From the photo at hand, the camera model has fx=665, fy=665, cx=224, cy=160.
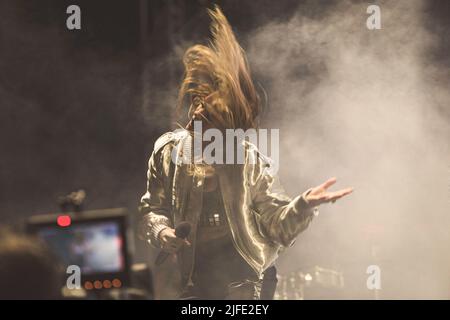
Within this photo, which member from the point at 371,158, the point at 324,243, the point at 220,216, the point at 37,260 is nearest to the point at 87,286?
the point at 37,260

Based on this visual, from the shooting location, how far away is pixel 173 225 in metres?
3.84

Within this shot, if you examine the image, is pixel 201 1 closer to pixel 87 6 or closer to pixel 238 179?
pixel 87 6

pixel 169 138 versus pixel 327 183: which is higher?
pixel 169 138

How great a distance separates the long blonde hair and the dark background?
60 millimetres

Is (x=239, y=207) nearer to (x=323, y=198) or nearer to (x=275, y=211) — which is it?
(x=275, y=211)

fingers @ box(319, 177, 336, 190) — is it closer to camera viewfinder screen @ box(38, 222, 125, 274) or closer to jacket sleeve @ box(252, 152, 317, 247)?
jacket sleeve @ box(252, 152, 317, 247)

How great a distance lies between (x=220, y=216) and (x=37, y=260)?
2880mm

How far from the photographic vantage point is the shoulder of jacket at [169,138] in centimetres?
391

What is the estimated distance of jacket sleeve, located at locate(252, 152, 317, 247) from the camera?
378cm

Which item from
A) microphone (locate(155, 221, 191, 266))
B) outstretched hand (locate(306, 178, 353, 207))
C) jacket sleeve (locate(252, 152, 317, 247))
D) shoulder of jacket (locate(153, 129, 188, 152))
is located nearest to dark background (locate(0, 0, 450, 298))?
shoulder of jacket (locate(153, 129, 188, 152))

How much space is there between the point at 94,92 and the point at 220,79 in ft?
2.48

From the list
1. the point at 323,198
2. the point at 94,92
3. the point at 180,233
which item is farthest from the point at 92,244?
the point at 94,92

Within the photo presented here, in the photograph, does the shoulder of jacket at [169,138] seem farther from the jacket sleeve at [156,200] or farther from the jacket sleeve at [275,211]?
the jacket sleeve at [275,211]

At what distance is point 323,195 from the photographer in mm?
3686
